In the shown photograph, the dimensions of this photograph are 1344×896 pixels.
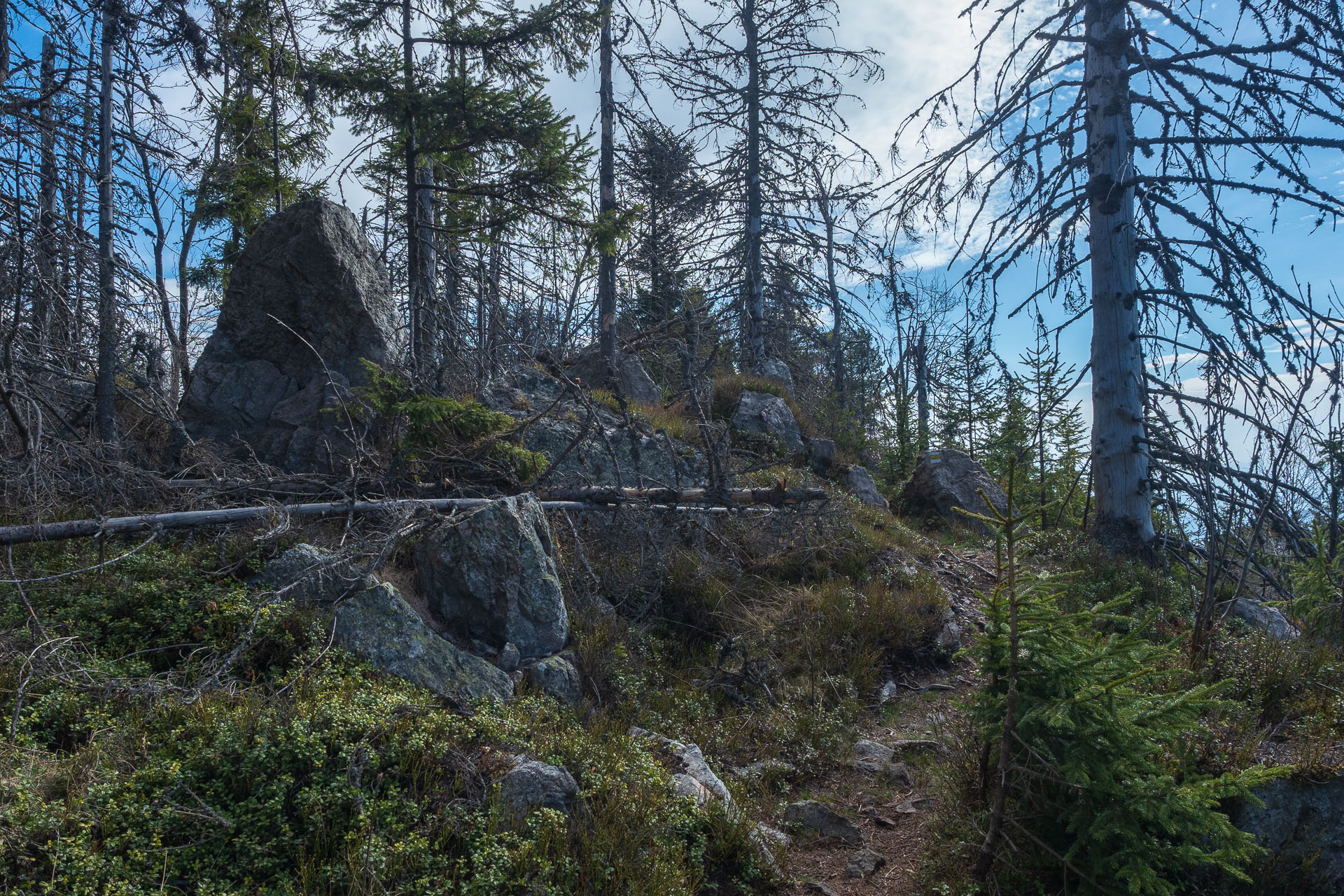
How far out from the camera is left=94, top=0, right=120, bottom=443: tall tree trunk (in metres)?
6.13

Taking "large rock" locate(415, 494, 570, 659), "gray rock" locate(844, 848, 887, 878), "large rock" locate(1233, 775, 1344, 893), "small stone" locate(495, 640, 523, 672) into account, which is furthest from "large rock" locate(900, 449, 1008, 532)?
"small stone" locate(495, 640, 523, 672)

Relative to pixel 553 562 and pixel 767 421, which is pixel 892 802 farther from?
pixel 767 421

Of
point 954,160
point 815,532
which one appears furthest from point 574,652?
point 954,160

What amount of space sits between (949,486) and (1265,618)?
5.79 meters

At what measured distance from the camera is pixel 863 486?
12.0 m

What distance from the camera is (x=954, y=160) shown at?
8.93 metres

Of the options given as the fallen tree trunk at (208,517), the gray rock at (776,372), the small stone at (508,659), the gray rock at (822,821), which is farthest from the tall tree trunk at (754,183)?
the gray rock at (822,821)

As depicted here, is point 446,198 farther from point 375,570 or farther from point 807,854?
point 807,854

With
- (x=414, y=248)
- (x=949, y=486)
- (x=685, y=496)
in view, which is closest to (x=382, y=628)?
A: (x=685, y=496)

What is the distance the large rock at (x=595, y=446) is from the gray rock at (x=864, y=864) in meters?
4.63

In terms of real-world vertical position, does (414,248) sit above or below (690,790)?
above

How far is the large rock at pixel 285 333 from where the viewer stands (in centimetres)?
854

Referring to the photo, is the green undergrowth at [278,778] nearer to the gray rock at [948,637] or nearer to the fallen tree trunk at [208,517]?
the fallen tree trunk at [208,517]

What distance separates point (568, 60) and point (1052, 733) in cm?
1097
